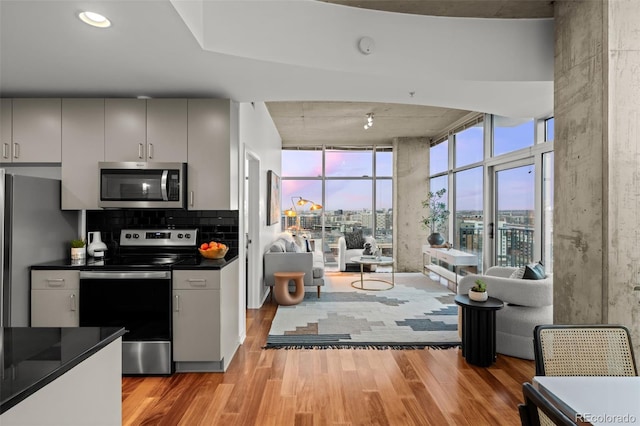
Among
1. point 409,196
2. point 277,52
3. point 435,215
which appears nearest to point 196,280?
point 277,52

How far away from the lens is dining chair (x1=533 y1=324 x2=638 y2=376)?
4.92 feet

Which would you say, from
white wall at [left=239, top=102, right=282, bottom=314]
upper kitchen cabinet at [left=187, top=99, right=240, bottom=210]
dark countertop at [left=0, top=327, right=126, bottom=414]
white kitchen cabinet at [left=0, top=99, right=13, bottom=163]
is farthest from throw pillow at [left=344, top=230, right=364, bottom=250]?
dark countertop at [left=0, top=327, right=126, bottom=414]

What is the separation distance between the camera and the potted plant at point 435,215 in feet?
22.9

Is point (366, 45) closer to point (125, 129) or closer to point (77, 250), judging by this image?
point (125, 129)

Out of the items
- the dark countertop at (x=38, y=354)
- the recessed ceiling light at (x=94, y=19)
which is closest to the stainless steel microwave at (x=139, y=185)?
the recessed ceiling light at (x=94, y=19)

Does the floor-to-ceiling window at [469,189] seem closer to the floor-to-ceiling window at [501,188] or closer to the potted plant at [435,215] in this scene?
the floor-to-ceiling window at [501,188]

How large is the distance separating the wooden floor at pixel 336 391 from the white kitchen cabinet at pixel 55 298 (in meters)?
0.74

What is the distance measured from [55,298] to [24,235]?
0.55m

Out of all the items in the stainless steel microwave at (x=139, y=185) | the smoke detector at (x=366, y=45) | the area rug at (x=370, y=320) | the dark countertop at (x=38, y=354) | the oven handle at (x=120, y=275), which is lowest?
the area rug at (x=370, y=320)

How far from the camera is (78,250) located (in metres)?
3.13

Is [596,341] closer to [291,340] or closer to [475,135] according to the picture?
[291,340]

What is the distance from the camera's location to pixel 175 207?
126 inches

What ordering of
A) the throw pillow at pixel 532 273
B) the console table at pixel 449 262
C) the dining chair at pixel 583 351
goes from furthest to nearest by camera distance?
the console table at pixel 449 262 < the throw pillow at pixel 532 273 < the dining chair at pixel 583 351

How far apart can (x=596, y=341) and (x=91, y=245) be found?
3760 millimetres
